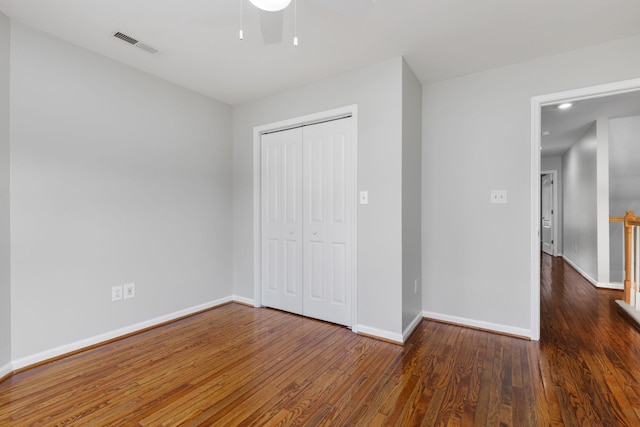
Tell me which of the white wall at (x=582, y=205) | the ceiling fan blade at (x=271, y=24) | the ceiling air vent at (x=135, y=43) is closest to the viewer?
the ceiling fan blade at (x=271, y=24)

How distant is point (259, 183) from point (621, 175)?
4.96 m

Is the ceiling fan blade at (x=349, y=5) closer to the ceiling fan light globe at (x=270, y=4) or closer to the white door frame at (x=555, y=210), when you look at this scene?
the ceiling fan light globe at (x=270, y=4)

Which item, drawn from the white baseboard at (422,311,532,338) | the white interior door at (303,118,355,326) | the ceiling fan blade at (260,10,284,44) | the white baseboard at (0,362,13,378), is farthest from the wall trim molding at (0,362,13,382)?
the white baseboard at (422,311,532,338)

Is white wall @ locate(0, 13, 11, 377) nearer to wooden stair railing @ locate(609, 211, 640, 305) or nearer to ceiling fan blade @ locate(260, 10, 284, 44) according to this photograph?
ceiling fan blade @ locate(260, 10, 284, 44)

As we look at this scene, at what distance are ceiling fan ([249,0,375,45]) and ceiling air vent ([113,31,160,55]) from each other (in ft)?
4.05

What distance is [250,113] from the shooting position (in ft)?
11.4

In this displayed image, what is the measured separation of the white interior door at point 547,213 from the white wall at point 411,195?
5798 mm

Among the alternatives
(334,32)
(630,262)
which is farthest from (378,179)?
(630,262)

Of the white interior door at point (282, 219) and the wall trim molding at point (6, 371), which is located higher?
the white interior door at point (282, 219)

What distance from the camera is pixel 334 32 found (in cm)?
215

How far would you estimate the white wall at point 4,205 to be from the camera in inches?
76.9

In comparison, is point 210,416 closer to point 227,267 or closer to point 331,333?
point 331,333

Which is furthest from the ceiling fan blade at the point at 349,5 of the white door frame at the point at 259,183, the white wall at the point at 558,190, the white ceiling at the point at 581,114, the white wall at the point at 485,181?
the white wall at the point at 558,190

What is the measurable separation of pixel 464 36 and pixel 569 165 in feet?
17.6
